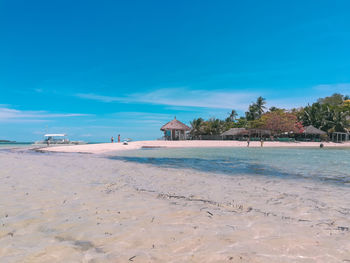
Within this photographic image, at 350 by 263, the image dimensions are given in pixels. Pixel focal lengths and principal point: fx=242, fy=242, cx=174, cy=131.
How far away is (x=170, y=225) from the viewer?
2867mm

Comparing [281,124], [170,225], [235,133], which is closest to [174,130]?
[235,133]

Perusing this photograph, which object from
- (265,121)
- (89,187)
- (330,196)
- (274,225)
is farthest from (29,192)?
(265,121)

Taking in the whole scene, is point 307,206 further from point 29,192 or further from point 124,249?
point 29,192

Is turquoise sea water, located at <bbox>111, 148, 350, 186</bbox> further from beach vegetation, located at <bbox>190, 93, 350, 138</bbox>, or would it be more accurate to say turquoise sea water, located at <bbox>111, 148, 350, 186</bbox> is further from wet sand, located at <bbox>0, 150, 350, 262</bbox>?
beach vegetation, located at <bbox>190, 93, 350, 138</bbox>

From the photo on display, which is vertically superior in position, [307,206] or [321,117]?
[321,117]

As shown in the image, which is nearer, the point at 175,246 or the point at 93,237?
the point at 175,246

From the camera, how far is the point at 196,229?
2730mm

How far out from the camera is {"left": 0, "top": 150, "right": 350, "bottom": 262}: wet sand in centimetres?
213

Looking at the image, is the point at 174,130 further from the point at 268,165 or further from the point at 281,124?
the point at 268,165

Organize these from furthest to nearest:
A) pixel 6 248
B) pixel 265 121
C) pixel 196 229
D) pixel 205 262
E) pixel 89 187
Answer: pixel 265 121 < pixel 89 187 < pixel 196 229 < pixel 6 248 < pixel 205 262

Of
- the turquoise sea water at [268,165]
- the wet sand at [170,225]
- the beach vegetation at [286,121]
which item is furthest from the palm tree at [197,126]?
the wet sand at [170,225]

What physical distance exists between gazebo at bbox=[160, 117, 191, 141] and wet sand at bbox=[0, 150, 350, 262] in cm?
3989

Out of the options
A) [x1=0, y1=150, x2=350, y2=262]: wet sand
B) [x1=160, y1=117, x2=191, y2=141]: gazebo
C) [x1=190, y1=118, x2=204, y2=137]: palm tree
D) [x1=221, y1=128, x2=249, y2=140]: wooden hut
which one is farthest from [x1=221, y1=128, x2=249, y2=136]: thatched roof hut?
[x1=0, y1=150, x2=350, y2=262]: wet sand

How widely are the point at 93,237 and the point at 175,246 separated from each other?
0.86 metres
